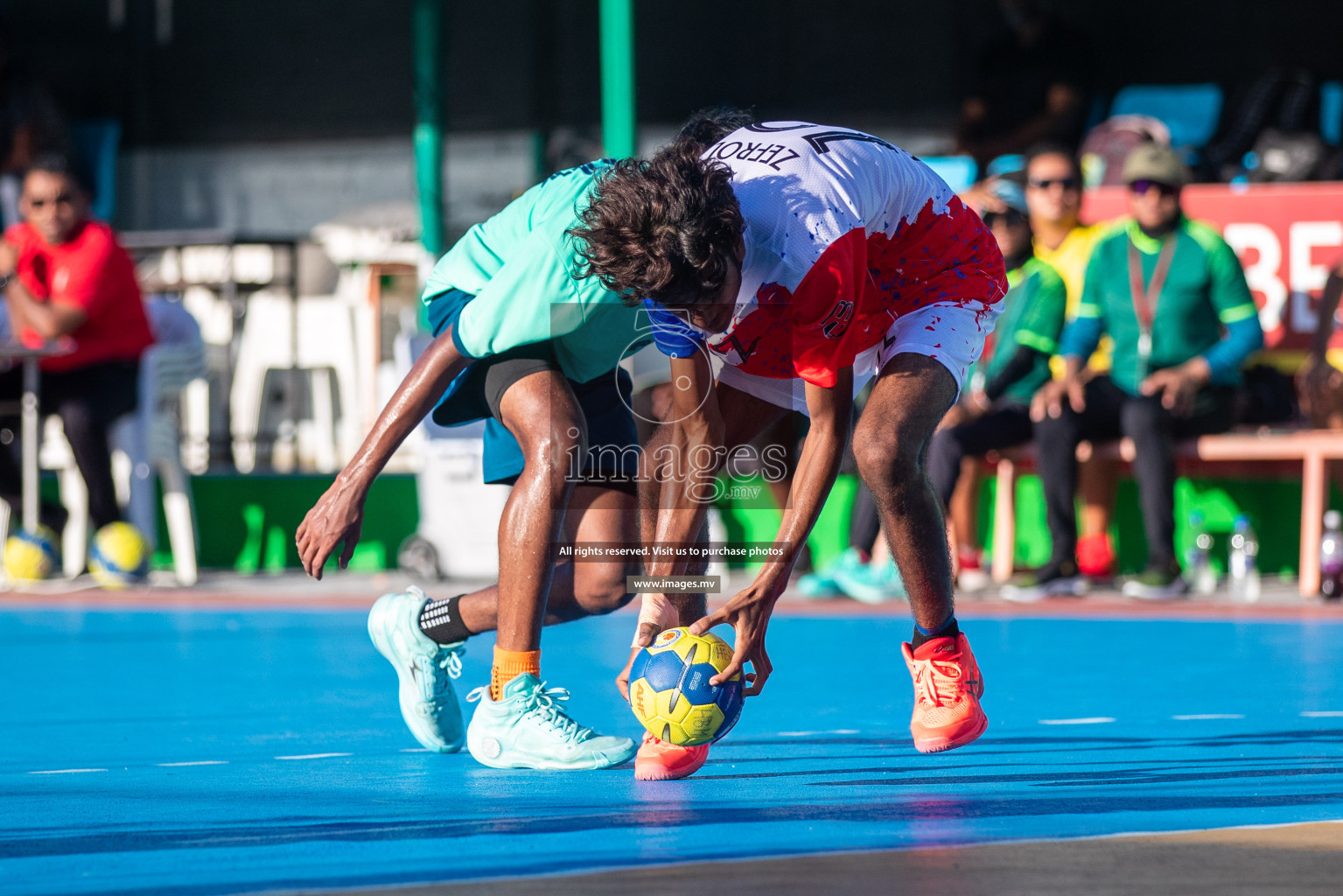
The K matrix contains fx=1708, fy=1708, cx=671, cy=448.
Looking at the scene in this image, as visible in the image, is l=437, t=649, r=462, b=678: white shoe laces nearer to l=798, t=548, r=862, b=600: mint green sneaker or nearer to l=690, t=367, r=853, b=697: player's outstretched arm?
l=690, t=367, r=853, b=697: player's outstretched arm

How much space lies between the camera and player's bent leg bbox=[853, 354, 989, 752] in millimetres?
3746

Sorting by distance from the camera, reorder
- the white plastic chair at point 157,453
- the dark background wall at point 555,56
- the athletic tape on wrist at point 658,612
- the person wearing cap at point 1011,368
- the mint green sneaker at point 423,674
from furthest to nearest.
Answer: the dark background wall at point 555,56 < the white plastic chair at point 157,453 < the person wearing cap at point 1011,368 < the mint green sneaker at point 423,674 < the athletic tape on wrist at point 658,612

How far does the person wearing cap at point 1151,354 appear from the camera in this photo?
8.15 m

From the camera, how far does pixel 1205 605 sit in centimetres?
784

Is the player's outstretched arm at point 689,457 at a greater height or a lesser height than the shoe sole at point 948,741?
greater

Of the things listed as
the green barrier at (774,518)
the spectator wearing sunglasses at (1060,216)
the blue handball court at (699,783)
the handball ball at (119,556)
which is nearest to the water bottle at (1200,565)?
the spectator wearing sunglasses at (1060,216)

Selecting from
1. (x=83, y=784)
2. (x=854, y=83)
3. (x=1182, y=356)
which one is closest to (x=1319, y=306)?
(x=1182, y=356)

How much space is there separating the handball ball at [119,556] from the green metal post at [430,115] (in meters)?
3.30

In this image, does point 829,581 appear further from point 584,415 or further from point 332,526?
point 332,526

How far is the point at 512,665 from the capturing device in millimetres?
3861

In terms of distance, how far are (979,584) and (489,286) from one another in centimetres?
522

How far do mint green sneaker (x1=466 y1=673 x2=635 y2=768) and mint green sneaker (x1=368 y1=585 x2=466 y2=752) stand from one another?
0.83 feet

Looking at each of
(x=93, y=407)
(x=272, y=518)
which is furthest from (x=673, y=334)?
(x=272, y=518)

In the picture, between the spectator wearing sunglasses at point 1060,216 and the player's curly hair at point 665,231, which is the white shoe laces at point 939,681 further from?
the spectator wearing sunglasses at point 1060,216
